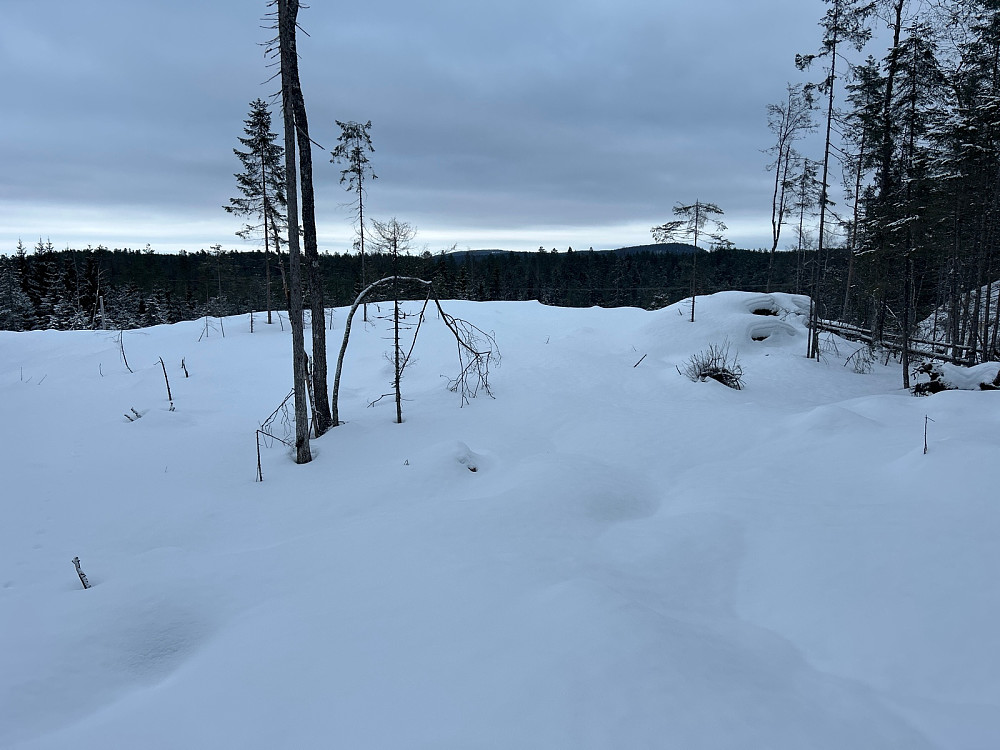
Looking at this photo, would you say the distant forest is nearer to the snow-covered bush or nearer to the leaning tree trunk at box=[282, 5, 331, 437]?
the leaning tree trunk at box=[282, 5, 331, 437]

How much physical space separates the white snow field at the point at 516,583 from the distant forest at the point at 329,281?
33.3 m

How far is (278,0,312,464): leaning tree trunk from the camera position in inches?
307

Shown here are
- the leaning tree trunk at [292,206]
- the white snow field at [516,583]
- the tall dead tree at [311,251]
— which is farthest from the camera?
the tall dead tree at [311,251]

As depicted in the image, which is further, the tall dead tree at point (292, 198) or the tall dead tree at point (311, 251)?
the tall dead tree at point (311, 251)

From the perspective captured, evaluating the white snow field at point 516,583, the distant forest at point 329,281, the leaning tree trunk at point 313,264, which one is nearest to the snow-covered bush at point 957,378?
the white snow field at point 516,583

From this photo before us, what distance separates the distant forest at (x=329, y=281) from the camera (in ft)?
153

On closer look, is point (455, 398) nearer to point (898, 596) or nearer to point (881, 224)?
point (898, 596)

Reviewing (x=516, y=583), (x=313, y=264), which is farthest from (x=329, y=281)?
(x=516, y=583)

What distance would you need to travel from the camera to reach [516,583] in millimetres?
4422

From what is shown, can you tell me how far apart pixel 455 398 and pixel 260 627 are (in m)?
9.06

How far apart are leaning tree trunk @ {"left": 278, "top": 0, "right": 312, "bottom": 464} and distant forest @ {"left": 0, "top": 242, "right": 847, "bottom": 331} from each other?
32033 millimetres

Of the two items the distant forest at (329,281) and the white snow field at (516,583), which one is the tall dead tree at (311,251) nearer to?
the white snow field at (516,583)

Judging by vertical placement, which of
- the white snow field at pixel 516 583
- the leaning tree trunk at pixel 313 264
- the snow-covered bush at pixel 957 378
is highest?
the leaning tree trunk at pixel 313 264

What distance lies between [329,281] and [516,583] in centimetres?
8968
